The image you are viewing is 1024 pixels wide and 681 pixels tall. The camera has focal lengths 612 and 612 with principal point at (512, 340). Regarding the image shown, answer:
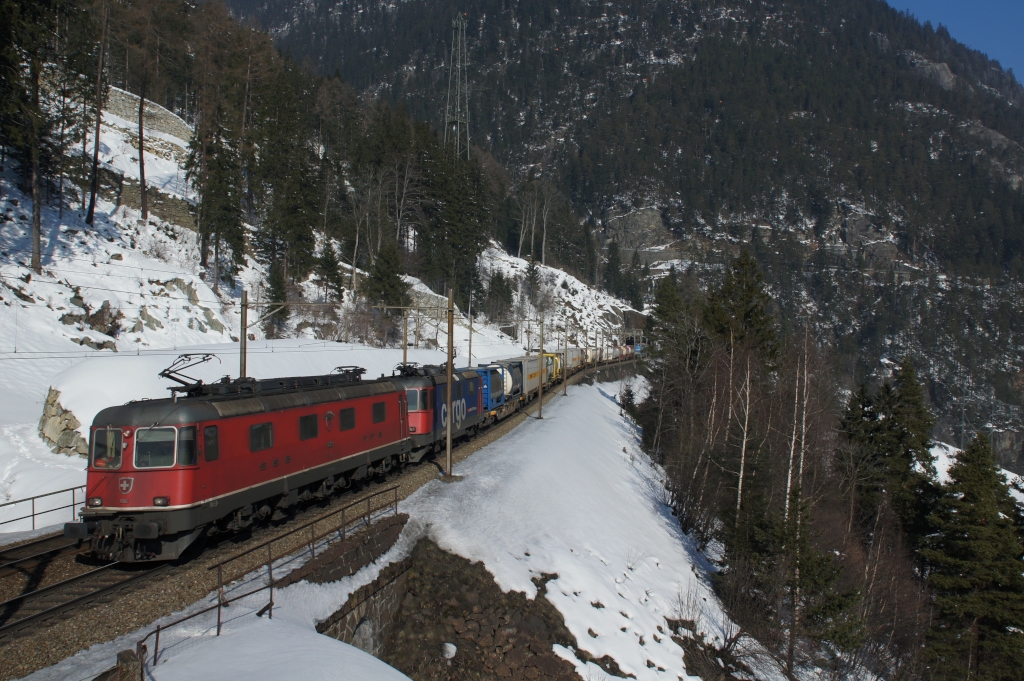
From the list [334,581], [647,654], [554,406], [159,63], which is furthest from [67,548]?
[159,63]

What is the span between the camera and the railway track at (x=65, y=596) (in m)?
9.45

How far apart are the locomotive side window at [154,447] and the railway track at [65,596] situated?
2041mm

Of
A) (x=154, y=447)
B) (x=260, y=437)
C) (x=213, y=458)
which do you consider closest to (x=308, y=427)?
(x=260, y=437)

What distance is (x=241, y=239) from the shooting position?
4478 centimetres

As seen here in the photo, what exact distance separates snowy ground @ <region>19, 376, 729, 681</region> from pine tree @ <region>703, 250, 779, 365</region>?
13.1m

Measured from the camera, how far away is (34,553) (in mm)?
12742

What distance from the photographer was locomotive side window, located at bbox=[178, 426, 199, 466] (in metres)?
12.0

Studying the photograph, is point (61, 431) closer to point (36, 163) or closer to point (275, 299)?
point (36, 163)

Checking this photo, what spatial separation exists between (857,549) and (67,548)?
34.0 metres

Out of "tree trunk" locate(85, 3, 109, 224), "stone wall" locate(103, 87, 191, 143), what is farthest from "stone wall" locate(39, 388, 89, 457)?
"stone wall" locate(103, 87, 191, 143)

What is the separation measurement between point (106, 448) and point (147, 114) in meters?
56.3

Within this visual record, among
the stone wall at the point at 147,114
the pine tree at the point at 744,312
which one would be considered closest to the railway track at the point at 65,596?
the pine tree at the point at 744,312

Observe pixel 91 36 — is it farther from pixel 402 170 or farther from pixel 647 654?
pixel 647 654

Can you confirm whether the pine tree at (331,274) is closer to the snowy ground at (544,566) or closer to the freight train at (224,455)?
the snowy ground at (544,566)
